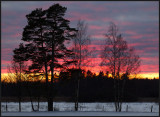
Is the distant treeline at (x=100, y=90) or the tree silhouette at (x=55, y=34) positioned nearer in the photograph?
the tree silhouette at (x=55, y=34)

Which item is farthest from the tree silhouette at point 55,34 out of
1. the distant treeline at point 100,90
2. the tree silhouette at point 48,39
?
the distant treeline at point 100,90

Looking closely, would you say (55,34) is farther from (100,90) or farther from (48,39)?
(100,90)

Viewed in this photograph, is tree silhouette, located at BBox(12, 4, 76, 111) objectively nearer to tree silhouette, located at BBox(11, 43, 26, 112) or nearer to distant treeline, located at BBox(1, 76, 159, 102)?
tree silhouette, located at BBox(11, 43, 26, 112)

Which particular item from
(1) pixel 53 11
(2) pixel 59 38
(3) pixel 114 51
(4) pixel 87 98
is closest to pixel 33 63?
(2) pixel 59 38

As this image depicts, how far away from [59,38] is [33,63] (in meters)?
4.89

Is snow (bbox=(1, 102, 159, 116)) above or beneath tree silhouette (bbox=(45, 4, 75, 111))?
beneath

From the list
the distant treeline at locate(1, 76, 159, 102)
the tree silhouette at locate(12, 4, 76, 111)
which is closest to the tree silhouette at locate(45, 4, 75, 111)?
the tree silhouette at locate(12, 4, 76, 111)

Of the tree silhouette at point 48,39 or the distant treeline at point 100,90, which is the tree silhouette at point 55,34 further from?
the distant treeline at point 100,90

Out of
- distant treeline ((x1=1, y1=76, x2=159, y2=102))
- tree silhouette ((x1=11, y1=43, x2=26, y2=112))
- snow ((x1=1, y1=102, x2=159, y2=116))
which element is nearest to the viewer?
snow ((x1=1, y1=102, x2=159, y2=116))

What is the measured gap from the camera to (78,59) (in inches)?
1719

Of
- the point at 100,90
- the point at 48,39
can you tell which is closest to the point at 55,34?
→ the point at 48,39

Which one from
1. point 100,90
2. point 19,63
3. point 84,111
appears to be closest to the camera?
point 84,111

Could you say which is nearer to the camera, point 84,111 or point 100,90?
point 84,111

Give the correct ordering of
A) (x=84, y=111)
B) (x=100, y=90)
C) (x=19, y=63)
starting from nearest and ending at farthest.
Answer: (x=84, y=111), (x=19, y=63), (x=100, y=90)
